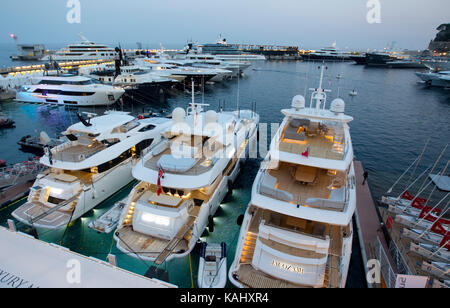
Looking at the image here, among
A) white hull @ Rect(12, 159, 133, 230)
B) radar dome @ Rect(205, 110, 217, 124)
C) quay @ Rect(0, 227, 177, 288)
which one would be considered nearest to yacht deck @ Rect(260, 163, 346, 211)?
quay @ Rect(0, 227, 177, 288)

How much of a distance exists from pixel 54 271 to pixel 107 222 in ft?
19.6

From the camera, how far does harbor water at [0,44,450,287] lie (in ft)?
39.5

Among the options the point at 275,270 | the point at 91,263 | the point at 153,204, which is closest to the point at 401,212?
the point at 275,270

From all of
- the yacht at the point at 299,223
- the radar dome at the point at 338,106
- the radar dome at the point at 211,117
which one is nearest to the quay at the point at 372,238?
the yacht at the point at 299,223

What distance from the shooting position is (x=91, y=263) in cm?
735

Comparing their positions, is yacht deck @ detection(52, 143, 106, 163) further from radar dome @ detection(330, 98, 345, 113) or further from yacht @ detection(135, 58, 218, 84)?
yacht @ detection(135, 58, 218, 84)

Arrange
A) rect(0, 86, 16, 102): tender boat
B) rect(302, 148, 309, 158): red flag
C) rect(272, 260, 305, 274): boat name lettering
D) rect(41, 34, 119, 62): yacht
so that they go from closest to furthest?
rect(272, 260, 305, 274): boat name lettering
rect(302, 148, 309, 158): red flag
rect(0, 86, 16, 102): tender boat
rect(41, 34, 119, 62): yacht

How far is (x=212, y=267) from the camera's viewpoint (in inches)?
391

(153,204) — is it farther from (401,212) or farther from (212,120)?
(401,212)

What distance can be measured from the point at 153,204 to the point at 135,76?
38.3 meters

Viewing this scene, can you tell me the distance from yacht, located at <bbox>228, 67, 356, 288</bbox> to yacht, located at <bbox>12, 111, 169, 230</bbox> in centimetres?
929

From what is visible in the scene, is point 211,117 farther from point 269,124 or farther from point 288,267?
point 269,124

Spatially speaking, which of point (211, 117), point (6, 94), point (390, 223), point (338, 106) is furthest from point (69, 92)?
point (390, 223)

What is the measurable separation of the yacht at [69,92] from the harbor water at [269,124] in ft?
4.45
